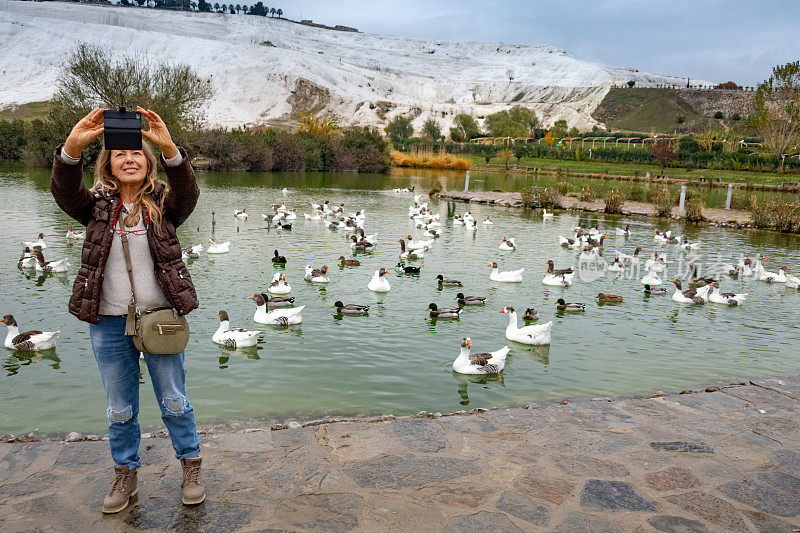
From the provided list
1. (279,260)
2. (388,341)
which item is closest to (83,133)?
(388,341)

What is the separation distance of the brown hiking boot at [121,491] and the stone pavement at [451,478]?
0.24 ft

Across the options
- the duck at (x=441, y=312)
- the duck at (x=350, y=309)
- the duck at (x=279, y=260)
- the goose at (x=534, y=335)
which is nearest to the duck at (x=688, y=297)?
the goose at (x=534, y=335)

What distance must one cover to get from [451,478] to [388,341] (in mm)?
6590

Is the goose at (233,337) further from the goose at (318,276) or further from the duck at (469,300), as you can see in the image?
the duck at (469,300)

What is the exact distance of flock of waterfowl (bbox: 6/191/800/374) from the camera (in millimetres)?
9805

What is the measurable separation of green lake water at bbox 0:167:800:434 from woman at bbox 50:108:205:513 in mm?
3681

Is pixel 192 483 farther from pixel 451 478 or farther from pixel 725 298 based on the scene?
pixel 725 298

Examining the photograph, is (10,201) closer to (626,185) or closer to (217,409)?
(217,409)

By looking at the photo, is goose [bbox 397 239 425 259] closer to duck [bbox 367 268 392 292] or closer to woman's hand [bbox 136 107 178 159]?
duck [bbox 367 268 392 292]

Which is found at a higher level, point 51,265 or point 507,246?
point 507,246

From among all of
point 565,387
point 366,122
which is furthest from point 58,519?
point 366,122

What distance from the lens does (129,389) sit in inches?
152

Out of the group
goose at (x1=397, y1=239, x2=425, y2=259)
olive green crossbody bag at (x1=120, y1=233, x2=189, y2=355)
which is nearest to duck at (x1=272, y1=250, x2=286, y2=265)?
goose at (x1=397, y1=239, x2=425, y2=259)

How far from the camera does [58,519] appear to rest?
12.2ft
